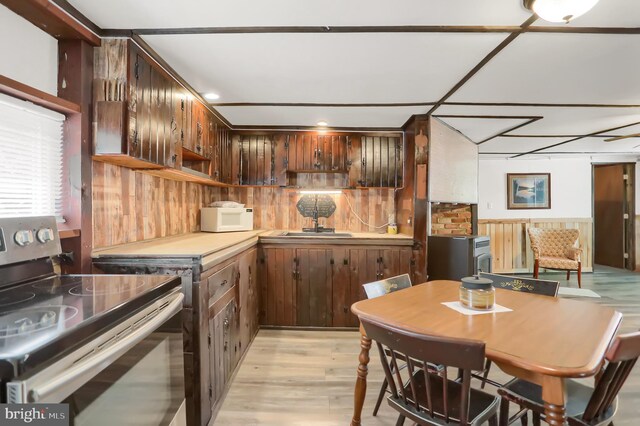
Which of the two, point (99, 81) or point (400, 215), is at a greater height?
point (99, 81)

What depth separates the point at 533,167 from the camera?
6.25 meters

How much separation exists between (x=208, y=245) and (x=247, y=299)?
84 cm

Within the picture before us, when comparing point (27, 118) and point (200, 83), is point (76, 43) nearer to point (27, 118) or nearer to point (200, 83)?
point (27, 118)

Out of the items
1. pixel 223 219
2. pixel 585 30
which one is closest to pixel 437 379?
pixel 585 30

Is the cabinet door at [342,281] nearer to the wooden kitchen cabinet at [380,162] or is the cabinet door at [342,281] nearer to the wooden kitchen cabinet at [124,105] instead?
the wooden kitchen cabinet at [380,162]

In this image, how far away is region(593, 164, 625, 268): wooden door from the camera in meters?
6.58

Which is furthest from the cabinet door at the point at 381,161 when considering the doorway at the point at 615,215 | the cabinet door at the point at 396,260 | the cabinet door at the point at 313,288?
the doorway at the point at 615,215

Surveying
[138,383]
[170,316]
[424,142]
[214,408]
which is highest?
[424,142]

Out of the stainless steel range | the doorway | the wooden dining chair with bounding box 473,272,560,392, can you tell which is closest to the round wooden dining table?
the wooden dining chair with bounding box 473,272,560,392

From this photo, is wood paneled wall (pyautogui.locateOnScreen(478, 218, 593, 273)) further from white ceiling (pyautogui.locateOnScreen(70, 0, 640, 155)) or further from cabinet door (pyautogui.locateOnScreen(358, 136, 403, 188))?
cabinet door (pyautogui.locateOnScreen(358, 136, 403, 188))

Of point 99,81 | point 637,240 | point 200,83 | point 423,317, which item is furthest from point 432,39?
point 637,240

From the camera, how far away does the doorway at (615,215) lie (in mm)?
6387

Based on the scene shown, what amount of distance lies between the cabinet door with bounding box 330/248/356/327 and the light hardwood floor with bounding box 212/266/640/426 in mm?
136

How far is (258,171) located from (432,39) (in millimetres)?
2565
